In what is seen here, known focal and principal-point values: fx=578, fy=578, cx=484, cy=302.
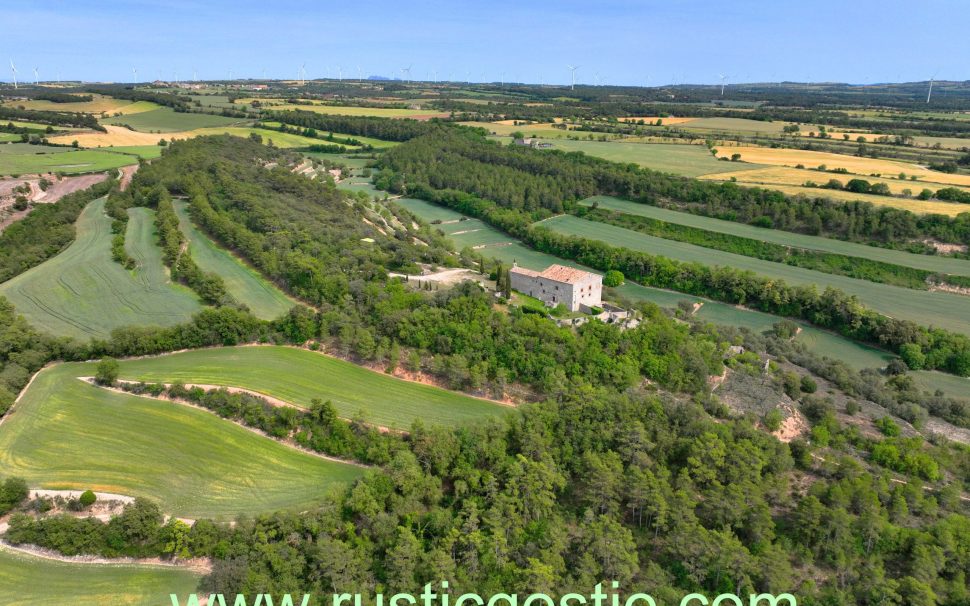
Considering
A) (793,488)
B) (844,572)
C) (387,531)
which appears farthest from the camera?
(793,488)

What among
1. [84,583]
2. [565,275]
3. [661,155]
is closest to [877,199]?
[661,155]

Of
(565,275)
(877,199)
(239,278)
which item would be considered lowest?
(239,278)

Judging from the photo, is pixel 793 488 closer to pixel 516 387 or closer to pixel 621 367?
pixel 621 367

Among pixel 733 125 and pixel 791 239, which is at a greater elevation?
pixel 733 125

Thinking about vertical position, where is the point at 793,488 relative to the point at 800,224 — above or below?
below

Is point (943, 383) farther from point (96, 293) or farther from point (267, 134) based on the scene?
point (267, 134)

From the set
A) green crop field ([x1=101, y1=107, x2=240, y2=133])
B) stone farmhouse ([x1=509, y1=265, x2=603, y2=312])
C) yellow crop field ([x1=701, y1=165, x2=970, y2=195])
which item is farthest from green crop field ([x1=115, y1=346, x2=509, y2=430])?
green crop field ([x1=101, y1=107, x2=240, y2=133])

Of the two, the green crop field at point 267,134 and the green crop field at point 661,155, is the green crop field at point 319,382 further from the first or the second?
the green crop field at point 267,134

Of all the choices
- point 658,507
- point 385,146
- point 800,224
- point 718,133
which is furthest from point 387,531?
point 718,133
